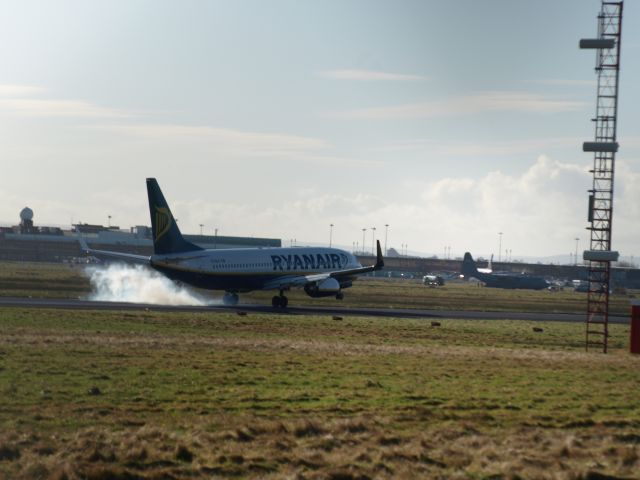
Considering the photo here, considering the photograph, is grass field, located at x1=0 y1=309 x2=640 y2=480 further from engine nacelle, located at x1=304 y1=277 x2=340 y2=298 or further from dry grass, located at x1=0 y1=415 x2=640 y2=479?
engine nacelle, located at x1=304 y1=277 x2=340 y2=298

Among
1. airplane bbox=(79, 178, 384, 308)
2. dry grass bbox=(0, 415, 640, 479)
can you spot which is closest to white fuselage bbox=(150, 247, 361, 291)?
airplane bbox=(79, 178, 384, 308)

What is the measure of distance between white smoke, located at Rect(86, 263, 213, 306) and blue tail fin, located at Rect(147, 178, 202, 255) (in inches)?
261

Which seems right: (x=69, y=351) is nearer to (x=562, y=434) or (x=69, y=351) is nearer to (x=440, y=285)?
(x=562, y=434)

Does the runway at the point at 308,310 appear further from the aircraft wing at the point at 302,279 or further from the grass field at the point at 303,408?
the grass field at the point at 303,408

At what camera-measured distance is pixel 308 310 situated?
Answer: 81.1 meters

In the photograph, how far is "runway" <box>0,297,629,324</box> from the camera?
7388 centimetres

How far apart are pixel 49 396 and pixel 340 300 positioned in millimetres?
70054

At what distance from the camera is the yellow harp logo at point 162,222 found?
79.5 m

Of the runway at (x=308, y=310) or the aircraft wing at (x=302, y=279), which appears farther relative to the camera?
the aircraft wing at (x=302, y=279)

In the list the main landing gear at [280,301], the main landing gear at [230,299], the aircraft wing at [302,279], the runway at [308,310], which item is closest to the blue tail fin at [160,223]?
the runway at [308,310]

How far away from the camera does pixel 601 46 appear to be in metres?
50.7

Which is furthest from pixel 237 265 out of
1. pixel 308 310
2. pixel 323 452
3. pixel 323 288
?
pixel 323 452

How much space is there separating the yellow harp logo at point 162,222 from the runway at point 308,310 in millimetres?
6193

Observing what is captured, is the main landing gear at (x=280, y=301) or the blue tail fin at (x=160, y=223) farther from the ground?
the blue tail fin at (x=160, y=223)
